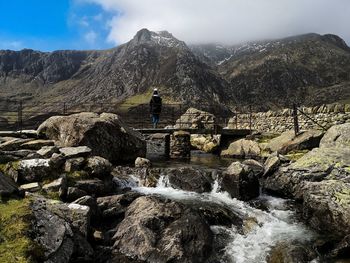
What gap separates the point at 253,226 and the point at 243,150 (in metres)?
17.3

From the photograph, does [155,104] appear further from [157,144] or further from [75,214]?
[75,214]

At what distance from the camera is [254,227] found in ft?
44.4

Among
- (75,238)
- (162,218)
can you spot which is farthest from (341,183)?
(75,238)

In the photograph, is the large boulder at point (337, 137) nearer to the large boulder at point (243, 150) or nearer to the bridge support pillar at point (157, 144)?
the large boulder at point (243, 150)

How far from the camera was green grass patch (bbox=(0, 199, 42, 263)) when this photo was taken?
8055mm

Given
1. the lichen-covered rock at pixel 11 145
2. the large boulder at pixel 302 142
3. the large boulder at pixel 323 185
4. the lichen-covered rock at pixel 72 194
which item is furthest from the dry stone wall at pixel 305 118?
the lichen-covered rock at pixel 11 145

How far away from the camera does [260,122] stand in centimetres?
3688

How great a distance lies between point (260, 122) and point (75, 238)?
1168 inches

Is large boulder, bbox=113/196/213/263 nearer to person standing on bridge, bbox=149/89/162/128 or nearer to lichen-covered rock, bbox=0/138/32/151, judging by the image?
lichen-covered rock, bbox=0/138/32/151

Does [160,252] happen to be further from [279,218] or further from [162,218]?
[279,218]

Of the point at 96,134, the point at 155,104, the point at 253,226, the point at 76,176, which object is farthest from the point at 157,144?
the point at 253,226

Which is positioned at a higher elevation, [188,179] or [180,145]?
[180,145]

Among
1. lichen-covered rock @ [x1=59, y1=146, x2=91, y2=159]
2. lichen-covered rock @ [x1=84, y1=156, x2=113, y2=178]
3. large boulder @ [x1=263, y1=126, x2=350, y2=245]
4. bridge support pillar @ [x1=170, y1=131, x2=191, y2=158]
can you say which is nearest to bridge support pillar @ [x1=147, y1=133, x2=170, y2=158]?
bridge support pillar @ [x1=170, y1=131, x2=191, y2=158]

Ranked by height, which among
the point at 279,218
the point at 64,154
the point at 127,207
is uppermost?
the point at 64,154
